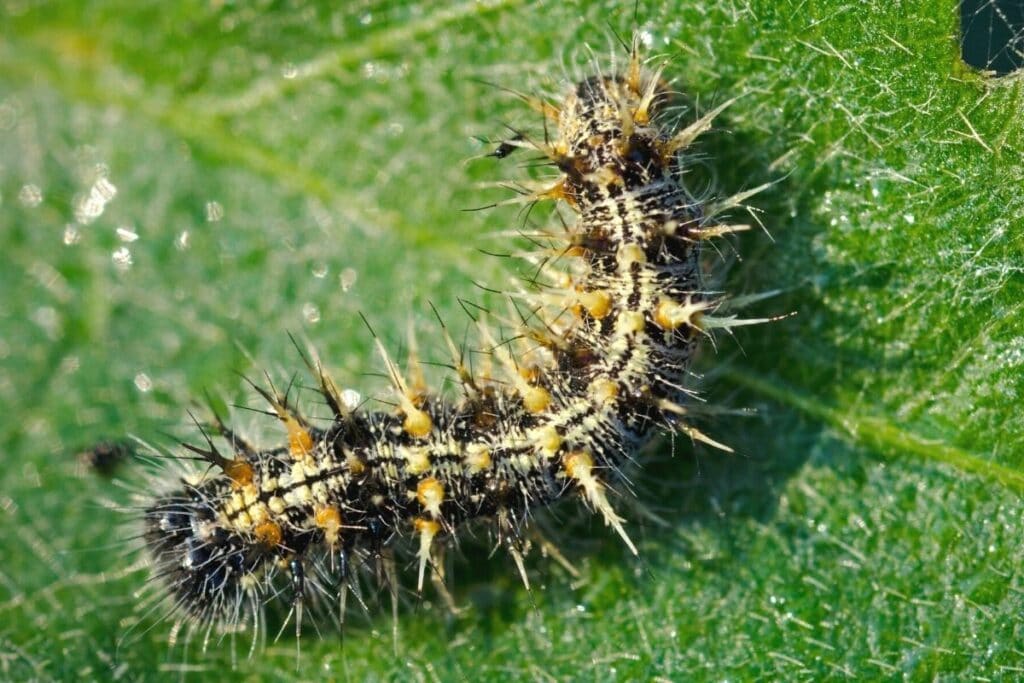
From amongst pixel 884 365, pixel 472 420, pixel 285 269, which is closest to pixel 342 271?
pixel 285 269

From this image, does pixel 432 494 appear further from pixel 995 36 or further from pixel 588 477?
pixel 995 36

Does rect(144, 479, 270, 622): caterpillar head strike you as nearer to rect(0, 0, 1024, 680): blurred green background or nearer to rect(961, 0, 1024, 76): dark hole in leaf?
rect(0, 0, 1024, 680): blurred green background

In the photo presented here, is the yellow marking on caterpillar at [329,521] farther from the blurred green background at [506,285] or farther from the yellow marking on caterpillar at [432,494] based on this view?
the blurred green background at [506,285]

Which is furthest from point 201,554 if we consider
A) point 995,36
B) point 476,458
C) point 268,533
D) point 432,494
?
point 995,36

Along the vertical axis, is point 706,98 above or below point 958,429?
above

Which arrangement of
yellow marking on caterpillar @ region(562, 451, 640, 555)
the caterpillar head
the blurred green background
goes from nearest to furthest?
yellow marking on caterpillar @ region(562, 451, 640, 555), the blurred green background, the caterpillar head

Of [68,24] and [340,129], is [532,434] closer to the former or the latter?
[340,129]

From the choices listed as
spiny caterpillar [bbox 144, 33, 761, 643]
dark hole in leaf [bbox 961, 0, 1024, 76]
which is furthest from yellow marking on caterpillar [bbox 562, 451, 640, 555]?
dark hole in leaf [bbox 961, 0, 1024, 76]
